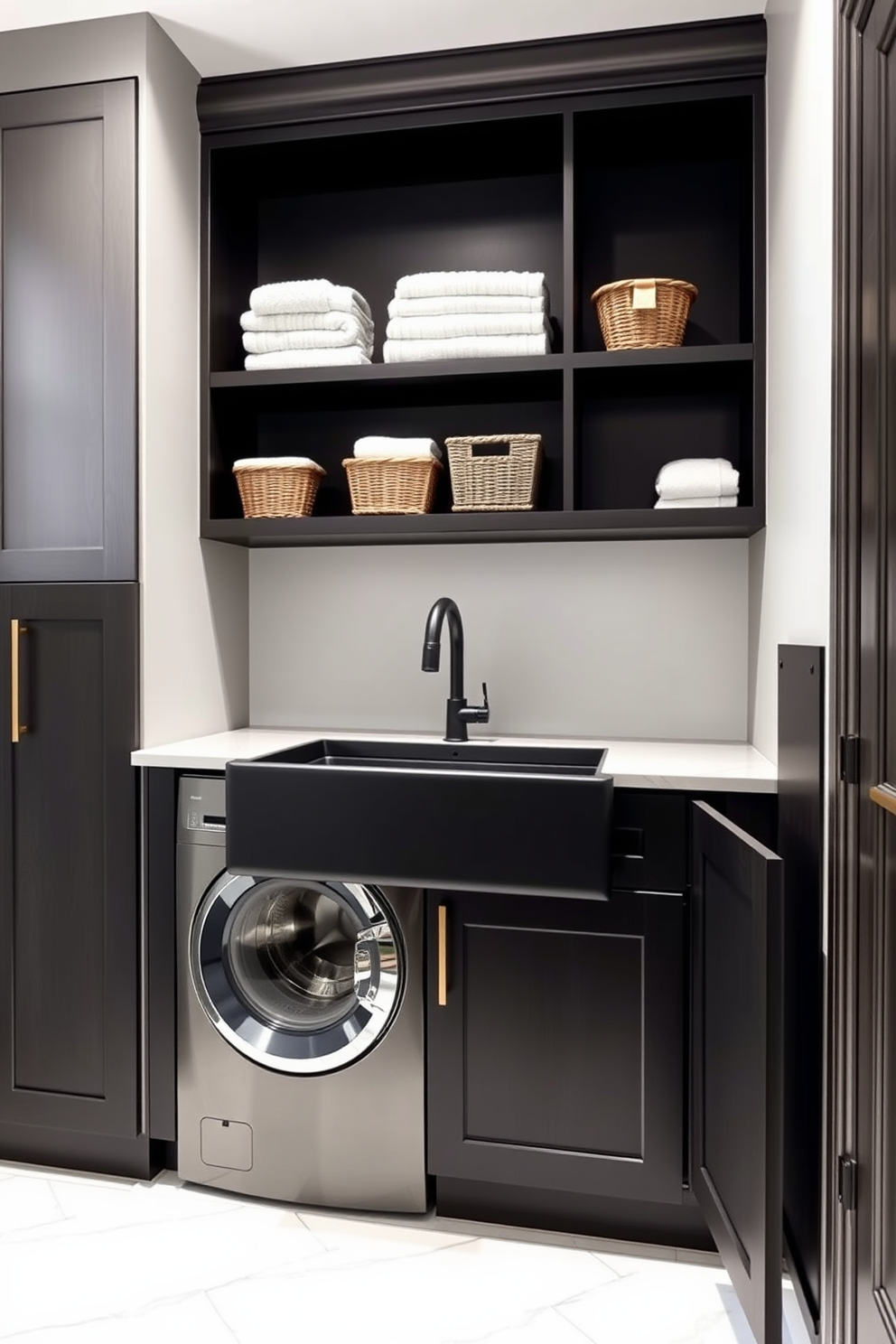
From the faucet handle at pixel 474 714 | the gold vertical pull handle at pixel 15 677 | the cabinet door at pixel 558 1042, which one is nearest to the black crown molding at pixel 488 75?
the gold vertical pull handle at pixel 15 677

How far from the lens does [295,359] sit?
2.41 metres

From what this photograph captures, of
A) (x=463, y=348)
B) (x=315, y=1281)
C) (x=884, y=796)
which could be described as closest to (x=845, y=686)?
(x=884, y=796)

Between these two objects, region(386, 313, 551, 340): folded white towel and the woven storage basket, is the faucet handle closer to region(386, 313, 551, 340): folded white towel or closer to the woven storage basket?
the woven storage basket

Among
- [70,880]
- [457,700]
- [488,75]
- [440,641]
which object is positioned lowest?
[70,880]

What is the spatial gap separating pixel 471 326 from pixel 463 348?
0.18ft

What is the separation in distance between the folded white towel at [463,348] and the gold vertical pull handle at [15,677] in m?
1.11

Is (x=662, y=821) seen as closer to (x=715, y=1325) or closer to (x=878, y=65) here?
(x=715, y=1325)

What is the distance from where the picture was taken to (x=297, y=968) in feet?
7.26

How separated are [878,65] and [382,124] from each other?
142 centimetres

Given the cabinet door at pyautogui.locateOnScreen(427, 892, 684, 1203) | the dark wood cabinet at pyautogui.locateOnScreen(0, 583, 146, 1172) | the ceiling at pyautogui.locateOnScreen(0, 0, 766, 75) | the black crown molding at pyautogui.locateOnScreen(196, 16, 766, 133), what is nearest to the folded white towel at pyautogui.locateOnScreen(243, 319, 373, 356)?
the black crown molding at pyautogui.locateOnScreen(196, 16, 766, 133)

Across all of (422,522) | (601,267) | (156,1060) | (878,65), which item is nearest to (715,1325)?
(156,1060)

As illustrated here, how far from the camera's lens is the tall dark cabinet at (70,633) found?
2164 millimetres

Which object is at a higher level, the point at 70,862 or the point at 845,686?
the point at 845,686

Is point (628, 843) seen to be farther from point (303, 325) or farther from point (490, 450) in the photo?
point (303, 325)
